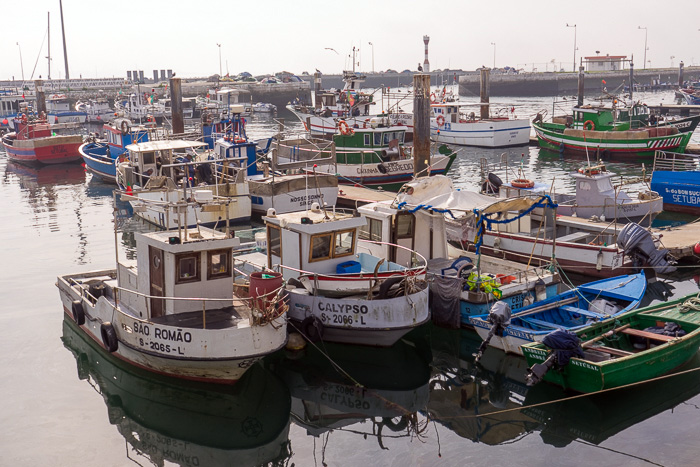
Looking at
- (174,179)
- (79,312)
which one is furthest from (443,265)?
(174,179)

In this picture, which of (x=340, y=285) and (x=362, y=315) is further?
(x=340, y=285)

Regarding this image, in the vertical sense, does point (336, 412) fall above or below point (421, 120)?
below

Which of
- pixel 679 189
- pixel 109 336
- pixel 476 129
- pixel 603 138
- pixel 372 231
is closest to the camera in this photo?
pixel 109 336

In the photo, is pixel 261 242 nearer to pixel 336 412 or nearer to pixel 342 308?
pixel 342 308

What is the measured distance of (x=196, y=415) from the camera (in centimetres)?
1428

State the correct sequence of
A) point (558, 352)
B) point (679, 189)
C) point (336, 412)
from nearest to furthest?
point (558, 352) → point (336, 412) → point (679, 189)

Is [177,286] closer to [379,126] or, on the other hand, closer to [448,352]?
[448,352]

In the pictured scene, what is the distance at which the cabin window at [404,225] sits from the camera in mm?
19359

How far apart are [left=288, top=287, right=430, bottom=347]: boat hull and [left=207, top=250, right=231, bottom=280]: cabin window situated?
190 centimetres

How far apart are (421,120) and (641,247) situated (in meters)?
15.8

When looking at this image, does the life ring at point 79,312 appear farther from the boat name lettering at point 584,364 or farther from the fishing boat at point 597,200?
the fishing boat at point 597,200

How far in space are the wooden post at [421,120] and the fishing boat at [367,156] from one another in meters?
0.91

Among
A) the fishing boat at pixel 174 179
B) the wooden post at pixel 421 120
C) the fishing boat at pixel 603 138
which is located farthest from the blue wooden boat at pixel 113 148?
the fishing boat at pixel 603 138

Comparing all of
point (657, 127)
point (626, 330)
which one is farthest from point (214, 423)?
point (657, 127)
